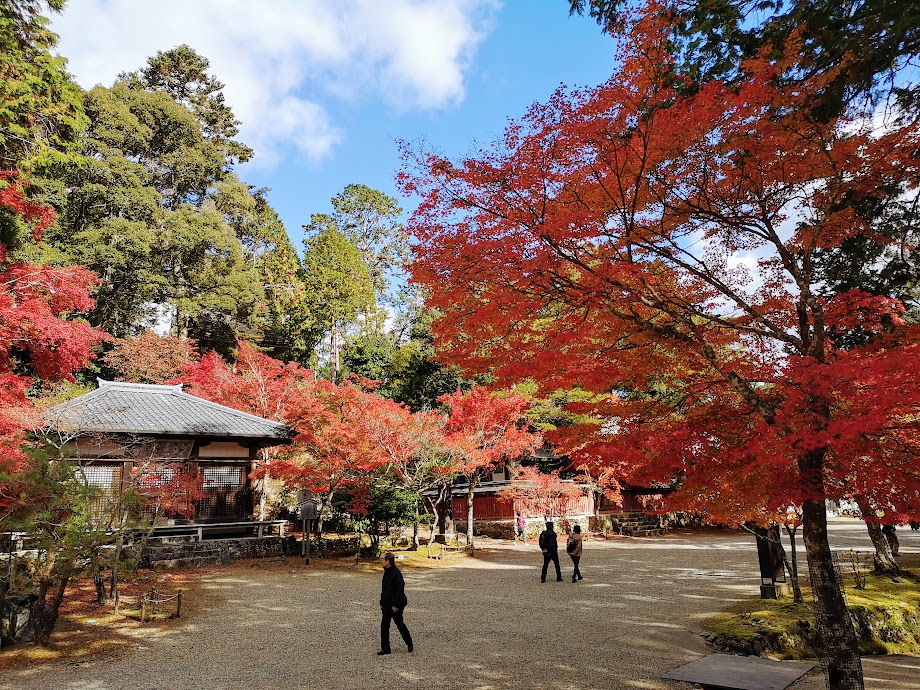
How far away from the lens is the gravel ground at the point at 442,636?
6.80 meters

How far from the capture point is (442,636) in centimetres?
872

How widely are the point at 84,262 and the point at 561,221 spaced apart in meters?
28.0

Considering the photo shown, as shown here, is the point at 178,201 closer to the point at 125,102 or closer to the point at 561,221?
the point at 125,102

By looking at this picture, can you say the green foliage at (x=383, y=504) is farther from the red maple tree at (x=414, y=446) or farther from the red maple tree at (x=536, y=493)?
the red maple tree at (x=536, y=493)

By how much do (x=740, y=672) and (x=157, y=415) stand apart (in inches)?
726

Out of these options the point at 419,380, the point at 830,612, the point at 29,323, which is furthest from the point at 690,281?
the point at 419,380

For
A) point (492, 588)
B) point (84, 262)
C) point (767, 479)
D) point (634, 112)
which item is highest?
point (84, 262)

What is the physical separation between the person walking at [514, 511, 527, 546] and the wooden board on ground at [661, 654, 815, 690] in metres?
18.0

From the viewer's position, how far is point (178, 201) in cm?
3384

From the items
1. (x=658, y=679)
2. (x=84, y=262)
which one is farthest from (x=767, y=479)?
(x=84, y=262)

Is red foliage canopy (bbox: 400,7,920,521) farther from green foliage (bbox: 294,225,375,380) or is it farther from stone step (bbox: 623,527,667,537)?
green foliage (bbox: 294,225,375,380)

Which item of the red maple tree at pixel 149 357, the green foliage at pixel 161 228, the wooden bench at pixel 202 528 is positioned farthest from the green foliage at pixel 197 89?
the wooden bench at pixel 202 528

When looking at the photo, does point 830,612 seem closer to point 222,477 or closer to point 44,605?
point 44,605

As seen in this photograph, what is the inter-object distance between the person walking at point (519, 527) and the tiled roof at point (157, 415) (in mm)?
11457
